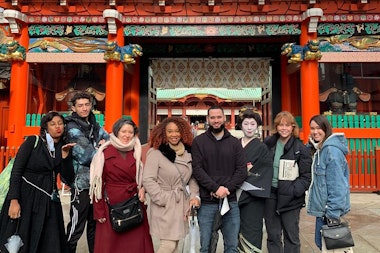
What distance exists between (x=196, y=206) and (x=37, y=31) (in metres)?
7.21

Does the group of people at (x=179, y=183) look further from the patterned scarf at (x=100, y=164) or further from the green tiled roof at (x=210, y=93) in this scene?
the green tiled roof at (x=210, y=93)

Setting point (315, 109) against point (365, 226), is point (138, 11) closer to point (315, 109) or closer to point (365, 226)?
point (315, 109)

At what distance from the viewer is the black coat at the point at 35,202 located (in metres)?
2.82

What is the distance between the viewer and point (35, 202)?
2.92 metres

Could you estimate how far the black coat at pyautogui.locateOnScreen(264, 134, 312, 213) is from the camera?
118 inches

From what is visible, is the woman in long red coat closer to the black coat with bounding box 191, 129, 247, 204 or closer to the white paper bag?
the black coat with bounding box 191, 129, 247, 204

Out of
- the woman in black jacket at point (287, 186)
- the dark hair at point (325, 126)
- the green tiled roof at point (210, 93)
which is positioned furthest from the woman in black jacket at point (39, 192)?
the green tiled roof at point (210, 93)

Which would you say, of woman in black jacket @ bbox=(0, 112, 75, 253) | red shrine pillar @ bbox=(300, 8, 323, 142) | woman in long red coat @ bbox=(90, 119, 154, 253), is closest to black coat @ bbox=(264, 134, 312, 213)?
woman in long red coat @ bbox=(90, 119, 154, 253)

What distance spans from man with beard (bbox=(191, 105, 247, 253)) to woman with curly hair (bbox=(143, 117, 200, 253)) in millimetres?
110

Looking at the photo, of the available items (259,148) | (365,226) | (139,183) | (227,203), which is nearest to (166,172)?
(139,183)

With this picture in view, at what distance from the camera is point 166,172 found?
281 cm

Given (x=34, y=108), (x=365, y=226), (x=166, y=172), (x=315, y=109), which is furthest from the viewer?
(x=34, y=108)

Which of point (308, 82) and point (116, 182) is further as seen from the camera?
point (308, 82)

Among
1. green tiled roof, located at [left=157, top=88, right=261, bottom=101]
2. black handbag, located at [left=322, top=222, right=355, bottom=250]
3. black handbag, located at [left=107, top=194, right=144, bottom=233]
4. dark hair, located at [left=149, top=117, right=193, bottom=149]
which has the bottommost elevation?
black handbag, located at [left=322, top=222, right=355, bottom=250]
